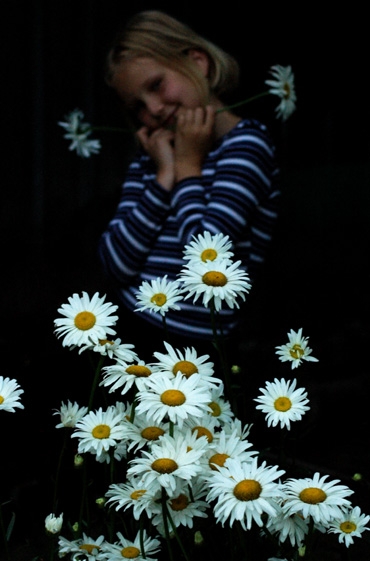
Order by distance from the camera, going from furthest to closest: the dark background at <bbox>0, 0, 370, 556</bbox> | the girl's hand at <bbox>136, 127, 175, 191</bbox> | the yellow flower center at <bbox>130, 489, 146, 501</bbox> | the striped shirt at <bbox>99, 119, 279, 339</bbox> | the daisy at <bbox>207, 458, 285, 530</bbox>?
the dark background at <bbox>0, 0, 370, 556</bbox> < the girl's hand at <bbox>136, 127, 175, 191</bbox> < the striped shirt at <bbox>99, 119, 279, 339</bbox> < the yellow flower center at <bbox>130, 489, 146, 501</bbox> < the daisy at <bbox>207, 458, 285, 530</bbox>

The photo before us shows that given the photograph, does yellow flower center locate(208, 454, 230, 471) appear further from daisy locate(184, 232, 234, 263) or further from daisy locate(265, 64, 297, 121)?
daisy locate(265, 64, 297, 121)

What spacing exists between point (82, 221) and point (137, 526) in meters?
2.75

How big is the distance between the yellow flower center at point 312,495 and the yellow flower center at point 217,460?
0.29ft

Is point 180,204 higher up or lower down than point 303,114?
lower down

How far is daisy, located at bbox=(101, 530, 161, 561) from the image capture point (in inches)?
38.3

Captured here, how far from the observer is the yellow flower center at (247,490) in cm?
84

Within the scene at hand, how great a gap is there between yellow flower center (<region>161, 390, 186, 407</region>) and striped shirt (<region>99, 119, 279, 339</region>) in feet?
3.52

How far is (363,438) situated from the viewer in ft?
7.84

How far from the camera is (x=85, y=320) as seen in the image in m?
1.00

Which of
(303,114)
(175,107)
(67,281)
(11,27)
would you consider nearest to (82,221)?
(67,281)

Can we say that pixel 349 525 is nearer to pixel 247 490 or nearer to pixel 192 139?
pixel 247 490

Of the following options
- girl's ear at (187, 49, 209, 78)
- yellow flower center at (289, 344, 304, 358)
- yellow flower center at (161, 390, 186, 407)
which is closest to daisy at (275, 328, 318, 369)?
yellow flower center at (289, 344, 304, 358)

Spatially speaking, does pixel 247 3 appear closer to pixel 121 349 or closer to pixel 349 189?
pixel 349 189

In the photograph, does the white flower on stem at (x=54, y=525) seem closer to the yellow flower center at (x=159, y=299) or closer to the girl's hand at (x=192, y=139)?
the yellow flower center at (x=159, y=299)
